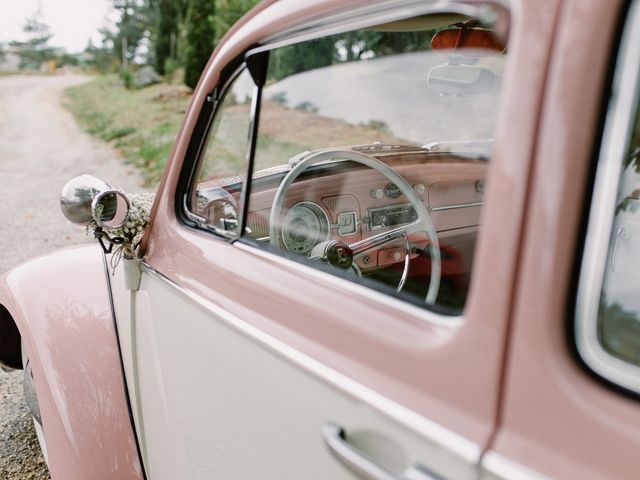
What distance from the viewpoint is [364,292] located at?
1.03 m

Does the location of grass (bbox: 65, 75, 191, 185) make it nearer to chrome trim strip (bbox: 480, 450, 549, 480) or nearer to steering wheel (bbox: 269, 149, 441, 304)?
steering wheel (bbox: 269, 149, 441, 304)

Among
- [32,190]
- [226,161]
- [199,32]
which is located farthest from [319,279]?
[199,32]

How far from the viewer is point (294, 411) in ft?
3.46

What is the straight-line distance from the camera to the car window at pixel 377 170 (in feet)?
4.30

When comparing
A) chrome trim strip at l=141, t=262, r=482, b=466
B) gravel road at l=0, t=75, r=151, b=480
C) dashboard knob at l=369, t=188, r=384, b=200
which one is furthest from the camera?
gravel road at l=0, t=75, r=151, b=480

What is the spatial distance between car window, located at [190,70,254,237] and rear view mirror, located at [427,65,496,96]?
55 cm

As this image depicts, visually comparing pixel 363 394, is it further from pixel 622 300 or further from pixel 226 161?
pixel 226 161

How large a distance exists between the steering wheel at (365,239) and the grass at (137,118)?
294 inches

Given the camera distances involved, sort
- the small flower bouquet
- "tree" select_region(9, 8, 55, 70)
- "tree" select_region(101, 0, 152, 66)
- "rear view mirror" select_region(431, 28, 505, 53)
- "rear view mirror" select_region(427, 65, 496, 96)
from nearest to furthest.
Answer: "rear view mirror" select_region(431, 28, 505, 53), "rear view mirror" select_region(427, 65, 496, 96), the small flower bouquet, "tree" select_region(101, 0, 152, 66), "tree" select_region(9, 8, 55, 70)

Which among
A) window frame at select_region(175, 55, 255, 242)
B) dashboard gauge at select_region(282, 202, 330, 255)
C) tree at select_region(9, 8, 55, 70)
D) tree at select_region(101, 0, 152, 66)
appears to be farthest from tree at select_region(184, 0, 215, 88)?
tree at select_region(9, 8, 55, 70)

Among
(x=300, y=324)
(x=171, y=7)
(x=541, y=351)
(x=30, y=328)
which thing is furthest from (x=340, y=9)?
(x=171, y=7)

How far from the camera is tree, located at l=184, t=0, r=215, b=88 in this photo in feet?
54.0

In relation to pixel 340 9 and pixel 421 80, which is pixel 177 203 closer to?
pixel 340 9

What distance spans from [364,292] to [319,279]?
12cm
